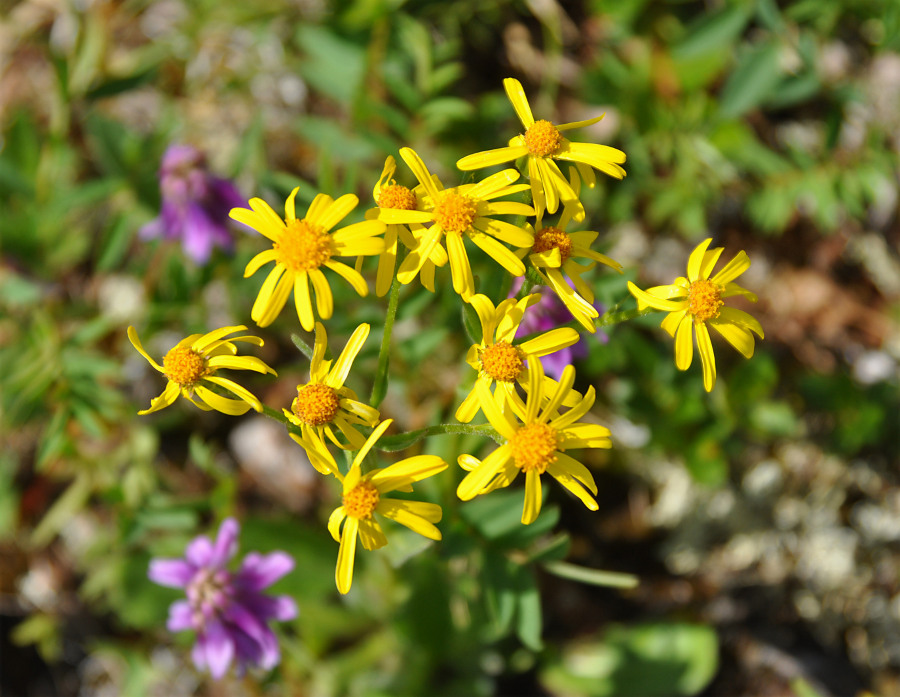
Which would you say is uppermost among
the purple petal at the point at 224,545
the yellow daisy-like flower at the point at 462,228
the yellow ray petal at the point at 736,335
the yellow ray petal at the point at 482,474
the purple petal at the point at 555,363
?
the yellow daisy-like flower at the point at 462,228

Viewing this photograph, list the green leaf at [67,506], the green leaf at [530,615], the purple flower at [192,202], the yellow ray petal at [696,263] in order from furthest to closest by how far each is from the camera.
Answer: the green leaf at [67,506]
the purple flower at [192,202]
the green leaf at [530,615]
the yellow ray petal at [696,263]

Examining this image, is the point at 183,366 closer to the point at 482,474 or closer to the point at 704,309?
the point at 482,474

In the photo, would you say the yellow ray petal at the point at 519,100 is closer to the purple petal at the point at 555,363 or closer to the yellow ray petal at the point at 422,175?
the yellow ray petal at the point at 422,175

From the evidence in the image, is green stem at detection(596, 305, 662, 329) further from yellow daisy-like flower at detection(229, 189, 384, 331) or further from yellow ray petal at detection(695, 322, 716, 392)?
yellow daisy-like flower at detection(229, 189, 384, 331)

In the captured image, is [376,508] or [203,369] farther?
[203,369]

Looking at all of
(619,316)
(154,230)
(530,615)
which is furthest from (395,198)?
(154,230)

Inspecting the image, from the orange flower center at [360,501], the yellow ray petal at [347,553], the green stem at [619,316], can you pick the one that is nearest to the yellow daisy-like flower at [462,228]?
the green stem at [619,316]

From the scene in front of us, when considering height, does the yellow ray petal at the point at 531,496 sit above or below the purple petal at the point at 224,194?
above

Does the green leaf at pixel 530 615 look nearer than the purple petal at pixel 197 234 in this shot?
Yes
